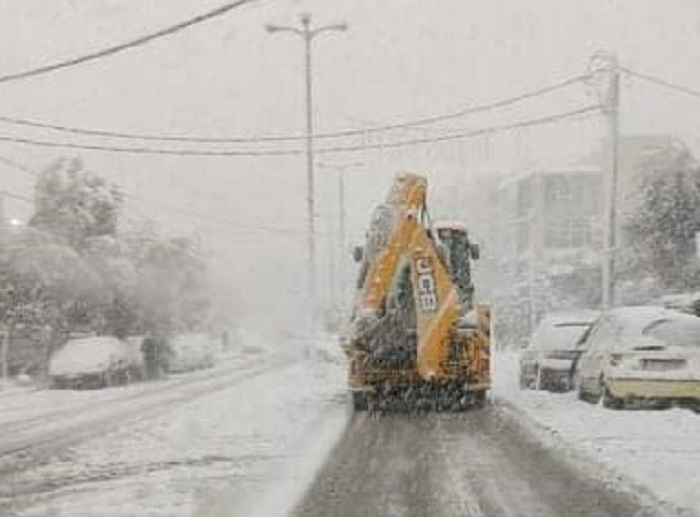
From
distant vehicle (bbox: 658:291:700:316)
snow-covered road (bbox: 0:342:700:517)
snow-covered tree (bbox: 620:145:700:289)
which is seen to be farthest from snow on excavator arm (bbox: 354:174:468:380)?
snow-covered tree (bbox: 620:145:700:289)

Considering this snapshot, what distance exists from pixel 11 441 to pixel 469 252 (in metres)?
9.22

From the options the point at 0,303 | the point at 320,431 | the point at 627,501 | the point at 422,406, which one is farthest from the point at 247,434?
the point at 0,303

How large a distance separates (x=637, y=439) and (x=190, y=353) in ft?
109

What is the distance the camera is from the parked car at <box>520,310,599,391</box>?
77.6 ft

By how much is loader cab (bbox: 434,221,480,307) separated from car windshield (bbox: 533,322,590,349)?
2049 mm

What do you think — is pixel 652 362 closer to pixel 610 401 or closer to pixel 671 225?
pixel 610 401

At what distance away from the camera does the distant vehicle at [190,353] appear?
1783 inches

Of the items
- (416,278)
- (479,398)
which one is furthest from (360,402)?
(416,278)

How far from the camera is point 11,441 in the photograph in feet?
56.9

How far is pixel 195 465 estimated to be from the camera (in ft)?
43.7

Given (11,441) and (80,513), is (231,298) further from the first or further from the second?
(80,513)

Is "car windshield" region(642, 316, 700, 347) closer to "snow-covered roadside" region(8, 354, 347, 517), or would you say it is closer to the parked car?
the parked car

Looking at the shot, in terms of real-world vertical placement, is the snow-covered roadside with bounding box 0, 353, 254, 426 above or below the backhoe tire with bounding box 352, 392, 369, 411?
below

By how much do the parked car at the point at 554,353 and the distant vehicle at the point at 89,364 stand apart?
12702mm
